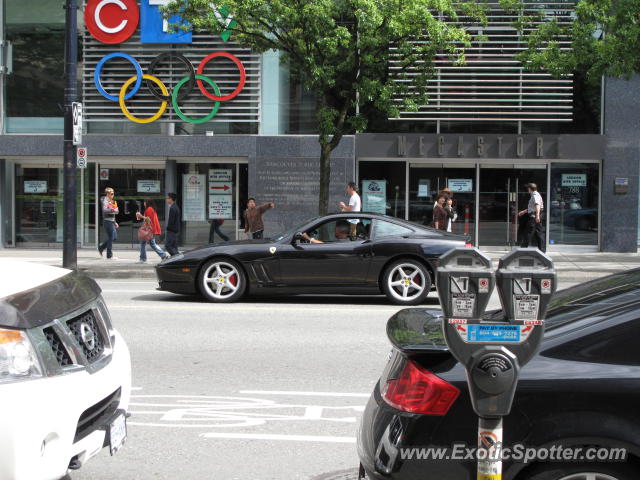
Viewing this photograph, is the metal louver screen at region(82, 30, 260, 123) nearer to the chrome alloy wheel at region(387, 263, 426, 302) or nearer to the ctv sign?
the ctv sign

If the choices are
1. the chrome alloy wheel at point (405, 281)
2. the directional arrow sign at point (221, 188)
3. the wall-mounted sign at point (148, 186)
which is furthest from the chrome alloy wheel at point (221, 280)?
the wall-mounted sign at point (148, 186)

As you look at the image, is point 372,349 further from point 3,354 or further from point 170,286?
point 3,354

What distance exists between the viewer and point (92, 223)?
21.1 metres

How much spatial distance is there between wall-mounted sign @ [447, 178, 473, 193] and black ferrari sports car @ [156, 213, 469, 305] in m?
8.71

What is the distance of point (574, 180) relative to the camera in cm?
2009

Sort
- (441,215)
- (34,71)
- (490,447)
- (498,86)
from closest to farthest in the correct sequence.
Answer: (490,447) < (441,215) < (498,86) < (34,71)

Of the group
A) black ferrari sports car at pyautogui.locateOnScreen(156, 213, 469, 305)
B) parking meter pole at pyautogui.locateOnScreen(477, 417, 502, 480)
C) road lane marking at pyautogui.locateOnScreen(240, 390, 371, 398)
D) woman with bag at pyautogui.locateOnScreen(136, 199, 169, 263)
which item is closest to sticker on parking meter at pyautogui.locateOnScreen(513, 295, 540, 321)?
parking meter pole at pyautogui.locateOnScreen(477, 417, 502, 480)

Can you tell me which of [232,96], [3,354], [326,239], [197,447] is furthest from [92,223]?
[3,354]

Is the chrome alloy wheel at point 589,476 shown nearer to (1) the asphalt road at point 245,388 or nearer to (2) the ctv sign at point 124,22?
(1) the asphalt road at point 245,388

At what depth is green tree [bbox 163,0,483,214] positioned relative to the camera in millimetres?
15523

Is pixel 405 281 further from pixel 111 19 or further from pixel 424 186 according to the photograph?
pixel 111 19

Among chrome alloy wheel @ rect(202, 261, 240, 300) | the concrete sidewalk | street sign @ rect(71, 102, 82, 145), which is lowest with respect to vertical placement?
the concrete sidewalk

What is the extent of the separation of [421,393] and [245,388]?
3.62 meters

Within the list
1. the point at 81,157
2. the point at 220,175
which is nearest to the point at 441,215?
the point at 220,175
